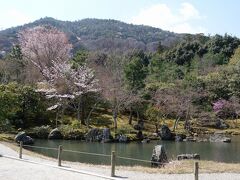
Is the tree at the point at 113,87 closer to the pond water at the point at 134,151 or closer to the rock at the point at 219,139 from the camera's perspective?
the pond water at the point at 134,151

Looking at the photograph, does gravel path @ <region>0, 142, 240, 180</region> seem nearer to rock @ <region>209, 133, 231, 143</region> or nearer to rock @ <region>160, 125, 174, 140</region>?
rock @ <region>209, 133, 231, 143</region>

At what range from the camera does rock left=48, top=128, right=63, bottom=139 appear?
36.6 metres

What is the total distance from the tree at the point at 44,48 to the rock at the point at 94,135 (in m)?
15.4

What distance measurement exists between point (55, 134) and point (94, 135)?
353 centimetres

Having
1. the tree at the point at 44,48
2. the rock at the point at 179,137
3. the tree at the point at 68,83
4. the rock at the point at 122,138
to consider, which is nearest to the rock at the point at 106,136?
the rock at the point at 122,138

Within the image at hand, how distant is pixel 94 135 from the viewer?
36844mm

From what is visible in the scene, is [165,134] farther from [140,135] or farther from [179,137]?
[140,135]

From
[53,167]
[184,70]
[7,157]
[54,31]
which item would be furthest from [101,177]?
[184,70]

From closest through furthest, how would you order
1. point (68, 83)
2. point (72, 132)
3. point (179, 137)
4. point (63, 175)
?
1. point (63, 175)
2. point (72, 132)
3. point (179, 137)
4. point (68, 83)

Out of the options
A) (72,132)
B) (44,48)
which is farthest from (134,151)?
(44,48)

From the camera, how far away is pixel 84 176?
1377cm

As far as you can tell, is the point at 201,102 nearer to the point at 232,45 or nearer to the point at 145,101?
the point at 145,101

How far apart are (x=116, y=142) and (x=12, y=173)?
887 inches

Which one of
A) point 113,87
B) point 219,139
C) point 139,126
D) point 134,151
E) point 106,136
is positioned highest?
point 113,87
